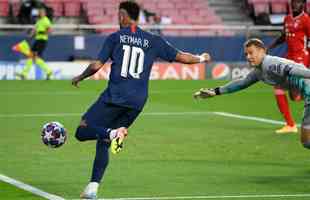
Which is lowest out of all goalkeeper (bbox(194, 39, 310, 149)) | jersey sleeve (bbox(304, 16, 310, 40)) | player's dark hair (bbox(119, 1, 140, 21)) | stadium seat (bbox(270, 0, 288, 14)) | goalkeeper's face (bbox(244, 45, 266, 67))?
stadium seat (bbox(270, 0, 288, 14))

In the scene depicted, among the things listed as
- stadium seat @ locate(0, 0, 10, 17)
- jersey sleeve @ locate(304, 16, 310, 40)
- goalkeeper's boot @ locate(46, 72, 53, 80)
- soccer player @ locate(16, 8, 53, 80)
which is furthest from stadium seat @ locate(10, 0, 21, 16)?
jersey sleeve @ locate(304, 16, 310, 40)

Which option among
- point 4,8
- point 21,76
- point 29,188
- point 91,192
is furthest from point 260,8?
point 91,192

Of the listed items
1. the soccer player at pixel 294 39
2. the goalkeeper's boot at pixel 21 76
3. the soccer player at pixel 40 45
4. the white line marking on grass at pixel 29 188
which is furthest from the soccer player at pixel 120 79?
the goalkeeper's boot at pixel 21 76

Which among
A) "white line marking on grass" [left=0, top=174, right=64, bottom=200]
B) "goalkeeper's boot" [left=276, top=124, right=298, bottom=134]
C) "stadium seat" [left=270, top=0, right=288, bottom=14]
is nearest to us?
"white line marking on grass" [left=0, top=174, right=64, bottom=200]

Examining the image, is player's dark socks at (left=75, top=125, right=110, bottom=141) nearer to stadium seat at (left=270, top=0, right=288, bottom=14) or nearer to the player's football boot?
the player's football boot

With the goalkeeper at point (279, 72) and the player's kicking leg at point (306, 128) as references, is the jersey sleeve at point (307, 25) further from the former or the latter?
the player's kicking leg at point (306, 128)

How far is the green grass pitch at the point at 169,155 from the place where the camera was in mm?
13070

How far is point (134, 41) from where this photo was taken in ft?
39.5

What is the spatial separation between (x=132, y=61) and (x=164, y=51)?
1.53 feet

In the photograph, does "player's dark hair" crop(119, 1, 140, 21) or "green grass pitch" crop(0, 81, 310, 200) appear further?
"green grass pitch" crop(0, 81, 310, 200)

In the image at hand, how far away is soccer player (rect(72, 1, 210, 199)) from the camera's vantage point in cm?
1196

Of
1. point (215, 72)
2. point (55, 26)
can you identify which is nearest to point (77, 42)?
point (55, 26)

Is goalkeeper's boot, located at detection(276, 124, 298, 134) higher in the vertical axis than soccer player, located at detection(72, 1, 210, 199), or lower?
lower

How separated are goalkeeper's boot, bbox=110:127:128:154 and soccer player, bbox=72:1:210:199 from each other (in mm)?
167
